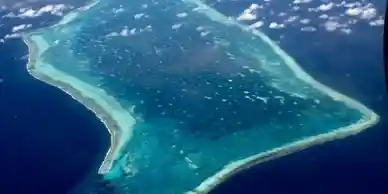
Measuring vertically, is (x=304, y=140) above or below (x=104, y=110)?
below

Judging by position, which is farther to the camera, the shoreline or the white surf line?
the shoreline

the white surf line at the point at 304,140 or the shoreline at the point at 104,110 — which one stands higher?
the shoreline at the point at 104,110

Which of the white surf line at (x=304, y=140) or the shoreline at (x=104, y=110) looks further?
the shoreline at (x=104, y=110)

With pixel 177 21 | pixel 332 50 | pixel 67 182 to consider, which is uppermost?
pixel 177 21

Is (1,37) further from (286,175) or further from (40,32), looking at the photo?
(286,175)

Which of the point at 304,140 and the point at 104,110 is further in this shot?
the point at 104,110

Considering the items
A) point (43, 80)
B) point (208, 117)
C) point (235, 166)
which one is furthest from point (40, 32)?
point (235, 166)

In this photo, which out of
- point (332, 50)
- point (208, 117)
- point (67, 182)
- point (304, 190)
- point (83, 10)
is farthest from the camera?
point (83, 10)

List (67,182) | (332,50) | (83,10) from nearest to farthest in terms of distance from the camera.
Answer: (67,182) → (332,50) → (83,10)

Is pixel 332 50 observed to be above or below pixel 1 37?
below

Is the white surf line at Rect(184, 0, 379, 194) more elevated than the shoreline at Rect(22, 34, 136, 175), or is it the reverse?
the shoreline at Rect(22, 34, 136, 175)

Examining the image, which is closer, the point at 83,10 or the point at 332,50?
the point at 332,50
